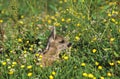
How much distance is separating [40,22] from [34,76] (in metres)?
1.68

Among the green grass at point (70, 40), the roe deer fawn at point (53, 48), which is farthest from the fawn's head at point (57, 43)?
the green grass at point (70, 40)

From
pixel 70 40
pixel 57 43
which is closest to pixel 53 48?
pixel 57 43

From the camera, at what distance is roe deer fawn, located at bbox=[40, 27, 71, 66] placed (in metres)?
4.46

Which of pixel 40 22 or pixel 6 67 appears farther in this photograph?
pixel 40 22

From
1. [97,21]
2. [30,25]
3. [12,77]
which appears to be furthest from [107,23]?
[12,77]

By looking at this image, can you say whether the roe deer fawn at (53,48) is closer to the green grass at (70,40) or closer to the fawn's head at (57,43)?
the fawn's head at (57,43)

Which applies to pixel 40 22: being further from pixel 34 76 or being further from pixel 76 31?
pixel 34 76

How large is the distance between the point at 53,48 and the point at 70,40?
1.03 feet

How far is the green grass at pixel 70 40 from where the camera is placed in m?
4.19

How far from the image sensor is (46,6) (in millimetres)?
5934

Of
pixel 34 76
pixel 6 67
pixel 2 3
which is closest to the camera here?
pixel 34 76

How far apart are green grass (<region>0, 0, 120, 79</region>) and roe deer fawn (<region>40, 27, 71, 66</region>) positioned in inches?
4.1

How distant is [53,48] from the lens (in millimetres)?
4637

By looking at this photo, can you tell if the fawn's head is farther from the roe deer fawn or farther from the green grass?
the green grass
